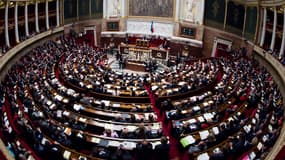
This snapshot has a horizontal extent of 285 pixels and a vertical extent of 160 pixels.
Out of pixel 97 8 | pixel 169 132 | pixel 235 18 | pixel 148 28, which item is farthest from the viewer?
pixel 148 28

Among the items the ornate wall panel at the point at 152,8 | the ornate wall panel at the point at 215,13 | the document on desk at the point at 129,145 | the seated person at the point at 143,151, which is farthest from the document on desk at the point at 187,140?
the ornate wall panel at the point at 152,8

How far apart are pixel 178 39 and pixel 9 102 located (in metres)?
27.7

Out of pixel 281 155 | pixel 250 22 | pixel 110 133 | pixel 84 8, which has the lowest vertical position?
pixel 110 133

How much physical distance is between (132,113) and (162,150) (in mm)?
4646

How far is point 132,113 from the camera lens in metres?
20.3

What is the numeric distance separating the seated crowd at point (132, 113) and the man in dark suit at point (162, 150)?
48 mm

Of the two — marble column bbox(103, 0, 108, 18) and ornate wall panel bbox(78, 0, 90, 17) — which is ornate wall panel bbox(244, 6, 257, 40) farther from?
ornate wall panel bbox(78, 0, 90, 17)

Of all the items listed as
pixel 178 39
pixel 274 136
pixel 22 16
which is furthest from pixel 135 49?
pixel 274 136

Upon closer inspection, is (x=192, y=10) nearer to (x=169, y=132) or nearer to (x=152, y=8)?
(x=152, y=8)

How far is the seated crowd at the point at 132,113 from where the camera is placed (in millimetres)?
16359

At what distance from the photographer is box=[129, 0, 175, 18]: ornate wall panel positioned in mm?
45188

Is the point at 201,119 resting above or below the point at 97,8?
below

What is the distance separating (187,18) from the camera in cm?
4416

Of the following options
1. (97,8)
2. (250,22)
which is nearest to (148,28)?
(97,8)
